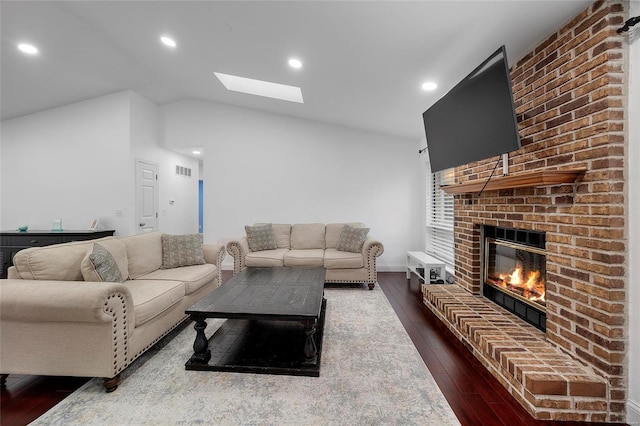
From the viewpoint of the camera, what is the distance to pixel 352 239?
A: 4352 mm

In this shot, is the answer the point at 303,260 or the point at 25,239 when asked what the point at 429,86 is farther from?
the point at 25,239

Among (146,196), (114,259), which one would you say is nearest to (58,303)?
(114,259)

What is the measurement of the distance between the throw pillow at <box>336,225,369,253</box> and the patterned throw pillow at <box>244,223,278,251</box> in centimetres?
108

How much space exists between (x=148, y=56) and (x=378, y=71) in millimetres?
2952

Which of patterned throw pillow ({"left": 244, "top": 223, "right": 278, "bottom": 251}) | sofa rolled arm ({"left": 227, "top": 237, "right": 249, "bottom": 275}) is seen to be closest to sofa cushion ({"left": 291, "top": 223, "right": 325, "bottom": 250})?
patterned throw pillow ({"left": 244, "top": 223, "right": 278, "bottom": 251})

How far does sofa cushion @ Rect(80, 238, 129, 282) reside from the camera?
6.93ft

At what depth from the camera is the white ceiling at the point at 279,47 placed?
6.54 feet

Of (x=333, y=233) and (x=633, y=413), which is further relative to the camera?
(x=333, y=233)

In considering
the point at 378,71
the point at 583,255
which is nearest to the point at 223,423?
the point at 583,255

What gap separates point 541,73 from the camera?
2082 millimetres

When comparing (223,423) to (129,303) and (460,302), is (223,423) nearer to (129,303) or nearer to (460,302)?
(129,303)

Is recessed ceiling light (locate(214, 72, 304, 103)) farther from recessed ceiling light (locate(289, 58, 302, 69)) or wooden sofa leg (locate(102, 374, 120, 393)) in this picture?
wooden sofa leg (locate(102, 374, 120, 393))

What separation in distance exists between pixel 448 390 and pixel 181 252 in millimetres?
2935

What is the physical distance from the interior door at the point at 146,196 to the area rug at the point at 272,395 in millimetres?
3147
